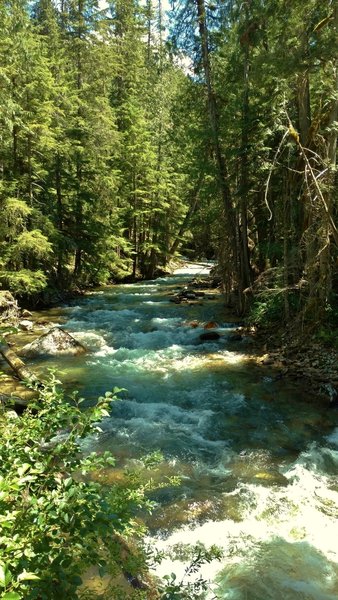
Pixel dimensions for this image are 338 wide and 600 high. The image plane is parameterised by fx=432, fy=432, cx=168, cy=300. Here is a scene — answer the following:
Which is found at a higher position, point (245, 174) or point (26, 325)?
point (245, 174)

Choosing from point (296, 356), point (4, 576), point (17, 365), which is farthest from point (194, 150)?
point (4, 576)

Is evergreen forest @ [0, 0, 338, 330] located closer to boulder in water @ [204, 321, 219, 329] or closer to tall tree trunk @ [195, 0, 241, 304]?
tall tree trunk @ [195, 0, 241, 304]

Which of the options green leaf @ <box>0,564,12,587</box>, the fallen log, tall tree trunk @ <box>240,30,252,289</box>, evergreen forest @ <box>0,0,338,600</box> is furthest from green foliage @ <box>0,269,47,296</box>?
green leaf @ <box>0,564,12,587</box>

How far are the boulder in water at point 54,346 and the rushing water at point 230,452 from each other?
50 centimetres

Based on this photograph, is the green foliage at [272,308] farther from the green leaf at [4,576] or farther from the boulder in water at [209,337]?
the green leaf at [4,576]

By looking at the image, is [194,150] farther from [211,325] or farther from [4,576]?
[4,576]

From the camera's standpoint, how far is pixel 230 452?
23.3 feet

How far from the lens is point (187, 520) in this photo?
540 centimetres

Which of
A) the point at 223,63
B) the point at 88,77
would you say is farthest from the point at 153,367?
the point at 88,77

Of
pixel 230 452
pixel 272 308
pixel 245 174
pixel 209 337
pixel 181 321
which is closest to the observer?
pixel 230 452

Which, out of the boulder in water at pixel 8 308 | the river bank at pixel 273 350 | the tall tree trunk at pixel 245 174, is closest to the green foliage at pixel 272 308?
the river bank at pixel 273 350

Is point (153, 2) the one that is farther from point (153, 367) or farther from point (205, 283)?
point (153, 367)

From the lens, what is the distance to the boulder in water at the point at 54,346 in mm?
12312

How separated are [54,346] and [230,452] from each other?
6.98m
